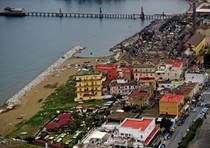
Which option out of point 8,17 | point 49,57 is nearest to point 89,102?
point 49,57

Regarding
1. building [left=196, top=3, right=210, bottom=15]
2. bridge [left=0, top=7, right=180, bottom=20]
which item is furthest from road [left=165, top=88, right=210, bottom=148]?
bridge [left=0, top=7, right=180, bottom=20]

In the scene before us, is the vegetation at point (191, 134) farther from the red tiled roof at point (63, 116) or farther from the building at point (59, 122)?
the red tiled roof at point (63, 116)

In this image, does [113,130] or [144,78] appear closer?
[113,130]

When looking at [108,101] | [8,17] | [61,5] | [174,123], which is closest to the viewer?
[174,123]

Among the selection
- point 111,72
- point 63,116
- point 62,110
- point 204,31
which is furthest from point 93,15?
point 63,116

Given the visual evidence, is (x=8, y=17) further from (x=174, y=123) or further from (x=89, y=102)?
(x=174, y=123)

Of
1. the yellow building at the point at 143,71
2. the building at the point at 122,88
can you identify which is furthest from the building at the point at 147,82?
the yellow building at the point at 143,71
